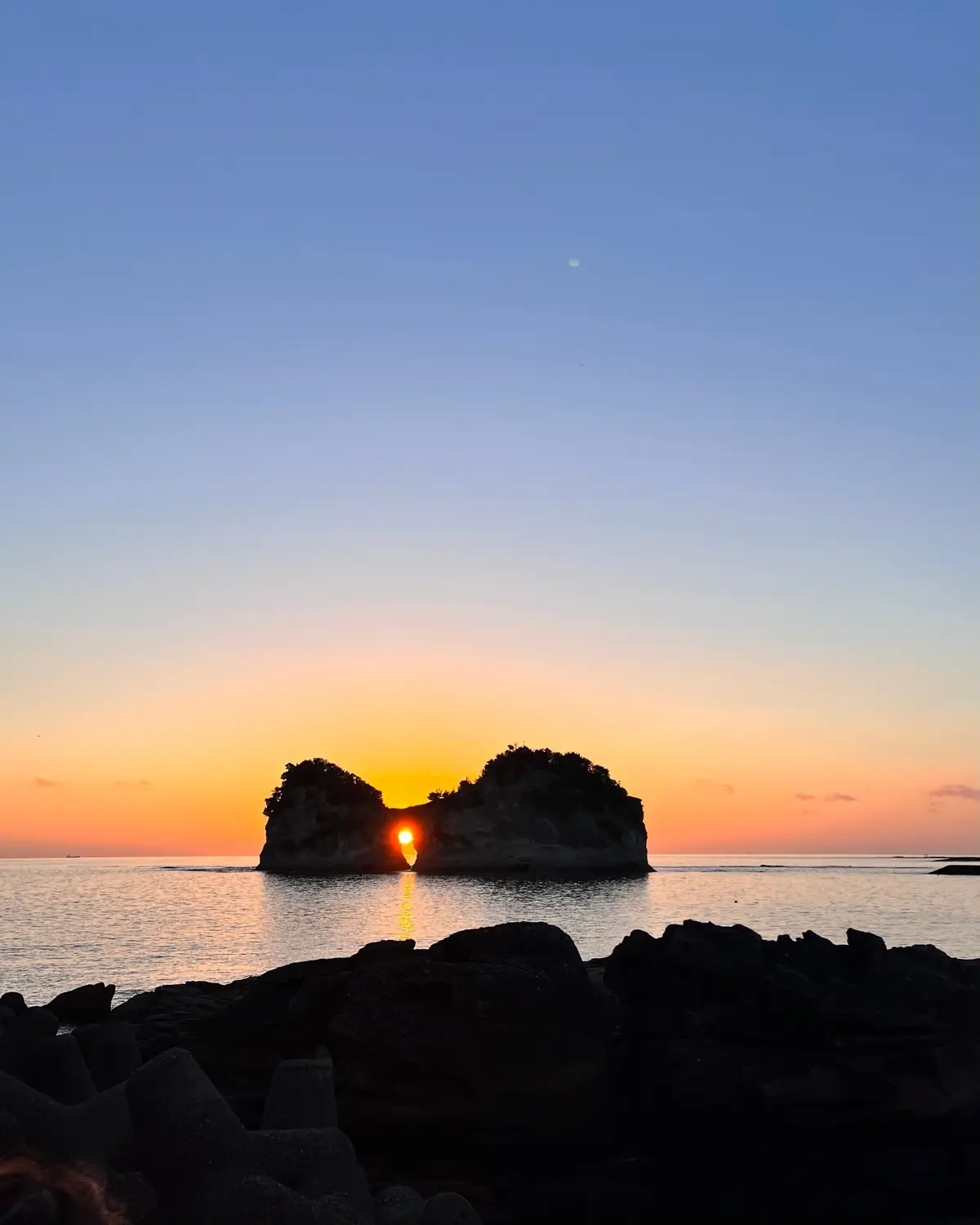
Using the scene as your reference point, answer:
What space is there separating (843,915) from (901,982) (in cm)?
6139

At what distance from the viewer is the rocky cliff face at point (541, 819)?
150875 millimetres

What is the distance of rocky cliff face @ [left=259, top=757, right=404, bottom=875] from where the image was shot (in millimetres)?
170750

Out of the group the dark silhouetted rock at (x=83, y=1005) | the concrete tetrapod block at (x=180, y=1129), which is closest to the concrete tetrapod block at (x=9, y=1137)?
the concrete tetrapod block at (x=180, y=1129)

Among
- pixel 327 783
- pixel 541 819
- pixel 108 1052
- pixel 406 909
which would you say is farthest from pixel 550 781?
pixel 108 1052

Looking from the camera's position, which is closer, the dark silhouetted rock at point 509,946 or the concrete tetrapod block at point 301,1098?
the concrete tetrapod block at point 301,1098

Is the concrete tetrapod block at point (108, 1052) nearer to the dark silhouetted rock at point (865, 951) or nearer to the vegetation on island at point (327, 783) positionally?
the dark silhouetted rock at point (865, 951)

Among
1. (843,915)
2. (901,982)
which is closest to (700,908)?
(843,915)

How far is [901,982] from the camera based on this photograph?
22484 mm

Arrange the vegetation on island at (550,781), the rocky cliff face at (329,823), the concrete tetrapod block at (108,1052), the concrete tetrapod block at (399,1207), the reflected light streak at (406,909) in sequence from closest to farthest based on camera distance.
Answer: the concrete tetrapod block at (399,1207)
the concrete tetrapod block at (108,1052)
the reflected light streak at (406,909)
the vegetation on island at (550,781)
the rocky cliff face at (329,823)

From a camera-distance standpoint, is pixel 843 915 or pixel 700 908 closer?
pixel 843 915

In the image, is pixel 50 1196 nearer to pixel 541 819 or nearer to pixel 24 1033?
pixel 24 1033

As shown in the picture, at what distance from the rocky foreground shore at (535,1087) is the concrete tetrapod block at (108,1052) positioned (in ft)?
0.10

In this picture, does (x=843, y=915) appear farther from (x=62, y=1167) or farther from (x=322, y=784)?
(x=322, y=784)

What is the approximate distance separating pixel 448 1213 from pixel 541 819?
472ft
